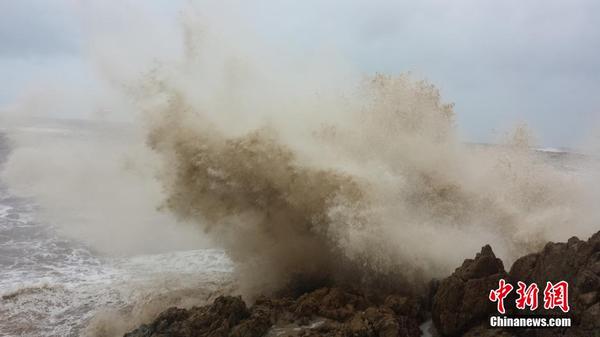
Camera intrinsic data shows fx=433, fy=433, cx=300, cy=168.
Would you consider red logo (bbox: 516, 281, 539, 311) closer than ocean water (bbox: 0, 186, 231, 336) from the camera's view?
Yes

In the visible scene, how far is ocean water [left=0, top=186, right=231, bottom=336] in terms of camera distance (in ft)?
31.6

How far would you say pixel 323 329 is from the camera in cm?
721

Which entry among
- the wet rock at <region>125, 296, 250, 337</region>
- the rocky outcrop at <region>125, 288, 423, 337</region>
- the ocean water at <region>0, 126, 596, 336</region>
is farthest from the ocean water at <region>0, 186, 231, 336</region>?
the rocky outcrop at <region>125, 288, 423, 337</region>

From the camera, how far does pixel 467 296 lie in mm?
6941

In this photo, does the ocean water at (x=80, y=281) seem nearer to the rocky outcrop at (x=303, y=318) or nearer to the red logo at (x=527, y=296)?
the rocky outcrop at (x=303, y=318)

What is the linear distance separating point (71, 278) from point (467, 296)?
10.3 meters

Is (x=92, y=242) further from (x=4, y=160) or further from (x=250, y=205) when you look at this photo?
(x=4, y=160)

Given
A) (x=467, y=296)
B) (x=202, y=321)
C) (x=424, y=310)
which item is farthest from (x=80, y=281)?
(x=467, y=296)

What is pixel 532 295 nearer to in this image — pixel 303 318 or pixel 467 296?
pixel 467 296

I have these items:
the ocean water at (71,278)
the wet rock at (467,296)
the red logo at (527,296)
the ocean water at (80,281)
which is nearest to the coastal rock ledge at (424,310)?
the wet rock at (467,296)

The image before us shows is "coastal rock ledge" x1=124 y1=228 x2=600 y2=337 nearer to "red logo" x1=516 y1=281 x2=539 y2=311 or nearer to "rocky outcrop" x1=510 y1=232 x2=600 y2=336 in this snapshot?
"rocky outcrop" x1=510 y1=232 x2=600 y2=336

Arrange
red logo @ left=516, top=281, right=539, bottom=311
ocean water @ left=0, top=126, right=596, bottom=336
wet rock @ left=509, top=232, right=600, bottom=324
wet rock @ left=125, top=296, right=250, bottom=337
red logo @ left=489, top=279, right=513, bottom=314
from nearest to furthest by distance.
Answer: wet rock @ left=509, top=232, right=600, bottom=324, red logo @ left=516, top=281, right=539, bottom=311, red logo @ left=489, top=279, right=513, bottom=314, wet rock @ left=125, top=296, right=250, bottom=337, ocean water @ left=0, top=126, right=596, bottom=336

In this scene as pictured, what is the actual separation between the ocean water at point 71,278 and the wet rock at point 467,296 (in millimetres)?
5952

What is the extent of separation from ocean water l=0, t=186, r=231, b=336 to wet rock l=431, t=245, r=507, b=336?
5952 millimetres
